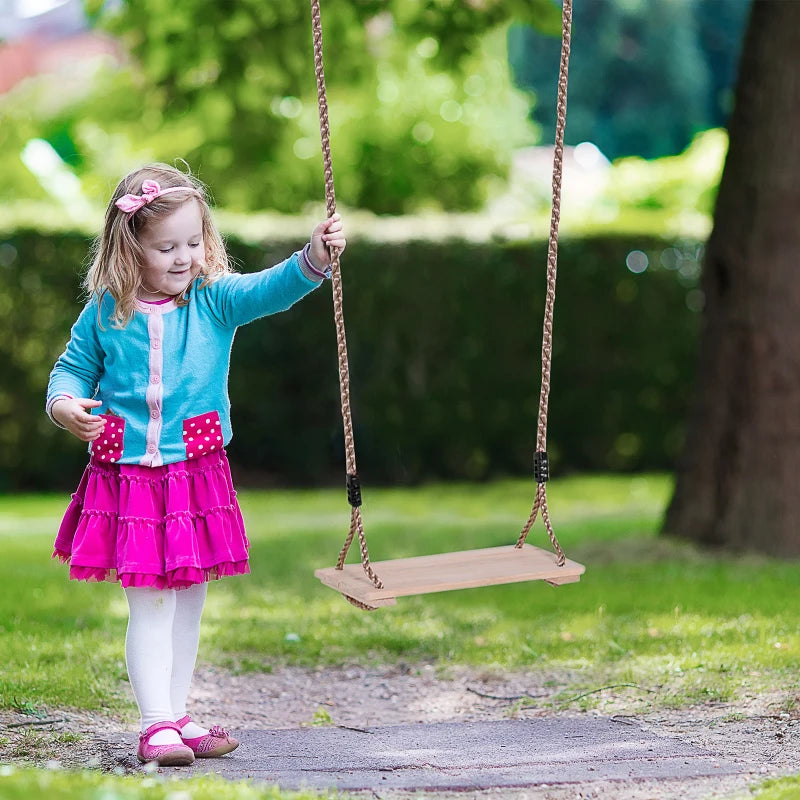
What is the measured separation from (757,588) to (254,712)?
245cm

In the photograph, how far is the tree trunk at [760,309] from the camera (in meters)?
6.46

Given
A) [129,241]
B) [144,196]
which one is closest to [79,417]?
[129,241]

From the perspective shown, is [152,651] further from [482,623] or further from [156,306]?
[482,623]

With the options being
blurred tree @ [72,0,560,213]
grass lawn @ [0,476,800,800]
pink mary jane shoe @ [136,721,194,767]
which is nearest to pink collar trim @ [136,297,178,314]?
pink mary jane shoe @ [136,721,194,767]

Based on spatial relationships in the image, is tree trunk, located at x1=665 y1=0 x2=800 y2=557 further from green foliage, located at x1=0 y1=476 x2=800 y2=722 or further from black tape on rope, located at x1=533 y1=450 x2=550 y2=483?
black tape on rope, located at x1=533 y1=450 x2=550 y2=483

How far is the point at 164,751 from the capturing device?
11.5 ft

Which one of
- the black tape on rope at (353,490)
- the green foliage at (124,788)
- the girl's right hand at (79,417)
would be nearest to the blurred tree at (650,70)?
the black tape on rope at (353,490)

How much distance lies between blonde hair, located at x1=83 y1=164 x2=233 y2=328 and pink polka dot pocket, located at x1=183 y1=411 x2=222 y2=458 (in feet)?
1.04

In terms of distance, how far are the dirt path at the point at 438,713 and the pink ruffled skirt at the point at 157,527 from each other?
58 centimetres

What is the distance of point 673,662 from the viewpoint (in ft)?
15.4

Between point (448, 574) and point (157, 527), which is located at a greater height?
point (157, 527)

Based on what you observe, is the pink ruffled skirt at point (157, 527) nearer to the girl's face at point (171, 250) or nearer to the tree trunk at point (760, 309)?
the girl's face at point (171, 250)

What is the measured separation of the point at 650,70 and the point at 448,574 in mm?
→ 33163

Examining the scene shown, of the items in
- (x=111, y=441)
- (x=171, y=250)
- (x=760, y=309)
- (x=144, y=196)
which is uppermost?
(x=144, y=196)
